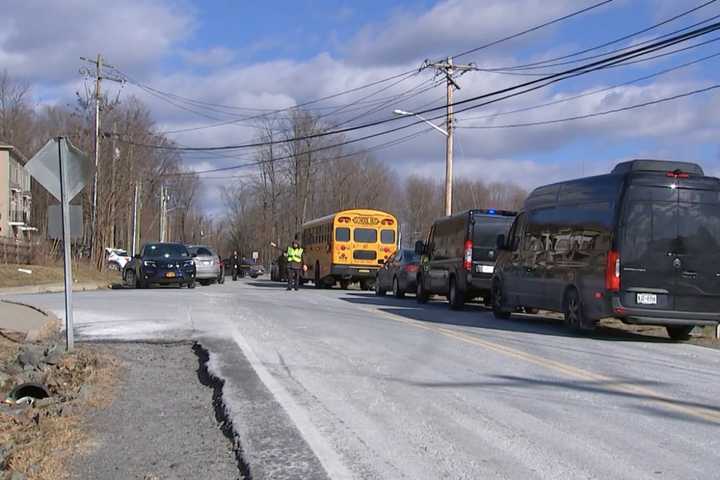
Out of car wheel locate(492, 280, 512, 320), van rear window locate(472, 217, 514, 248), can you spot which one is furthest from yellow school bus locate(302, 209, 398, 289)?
car wheel locate(492, 280, 512, 320)

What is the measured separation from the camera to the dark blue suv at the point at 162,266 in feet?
94.6

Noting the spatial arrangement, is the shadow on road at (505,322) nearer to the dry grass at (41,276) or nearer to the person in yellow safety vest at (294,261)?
the person in yellow safety vest at (294,261)

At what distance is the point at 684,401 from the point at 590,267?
18.5 feet

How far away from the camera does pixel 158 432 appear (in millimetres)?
6965

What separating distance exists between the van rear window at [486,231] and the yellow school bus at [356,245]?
12053 millimetres

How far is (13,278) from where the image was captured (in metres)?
28.5

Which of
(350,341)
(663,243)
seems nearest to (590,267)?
(663,243)

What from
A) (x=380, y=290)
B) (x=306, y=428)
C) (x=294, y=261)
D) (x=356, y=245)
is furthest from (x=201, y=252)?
(x=306, y=428)

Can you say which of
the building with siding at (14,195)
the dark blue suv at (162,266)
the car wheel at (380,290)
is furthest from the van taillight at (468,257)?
the building with siding at (14,195)

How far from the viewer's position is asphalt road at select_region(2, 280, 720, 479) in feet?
19.3

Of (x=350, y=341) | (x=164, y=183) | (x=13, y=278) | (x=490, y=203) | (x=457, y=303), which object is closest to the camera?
(x=350, y=341)

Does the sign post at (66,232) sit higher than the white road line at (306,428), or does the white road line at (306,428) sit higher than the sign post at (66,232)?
the sign post at (66,232)

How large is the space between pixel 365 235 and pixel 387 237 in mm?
953

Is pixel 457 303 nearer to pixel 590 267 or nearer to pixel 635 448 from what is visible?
pixel 590 267
